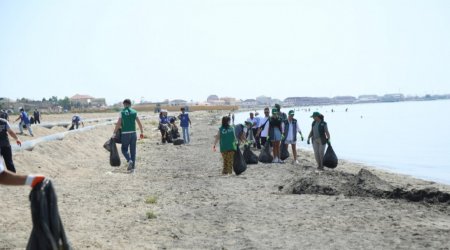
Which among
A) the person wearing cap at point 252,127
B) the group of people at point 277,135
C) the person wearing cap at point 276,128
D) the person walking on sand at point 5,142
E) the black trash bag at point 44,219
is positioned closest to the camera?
the black trash bag at point 44,219

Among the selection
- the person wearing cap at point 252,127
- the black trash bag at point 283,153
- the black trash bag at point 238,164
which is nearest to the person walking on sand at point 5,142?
the black trash bag at point 238,164

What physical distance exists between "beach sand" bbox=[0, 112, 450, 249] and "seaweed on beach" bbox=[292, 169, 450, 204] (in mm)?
21

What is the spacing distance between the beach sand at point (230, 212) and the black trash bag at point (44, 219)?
1.86 metres

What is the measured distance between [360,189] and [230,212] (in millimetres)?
3207

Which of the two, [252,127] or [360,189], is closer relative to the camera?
[360,189]

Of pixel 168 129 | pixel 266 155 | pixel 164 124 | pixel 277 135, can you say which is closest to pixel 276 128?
pixel 277 135

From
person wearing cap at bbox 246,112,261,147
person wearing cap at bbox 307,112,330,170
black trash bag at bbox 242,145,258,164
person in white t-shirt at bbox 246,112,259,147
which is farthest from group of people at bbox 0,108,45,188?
person in white t-shirt at bbox 246,112,259,147

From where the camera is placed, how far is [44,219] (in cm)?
429

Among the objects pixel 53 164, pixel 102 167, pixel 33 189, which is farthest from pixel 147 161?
pixel 33 189

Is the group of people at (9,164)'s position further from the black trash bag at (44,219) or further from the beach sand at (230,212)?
the beach sand at (230,212)

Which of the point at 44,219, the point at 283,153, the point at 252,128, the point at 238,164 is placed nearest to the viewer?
the point at 44,219

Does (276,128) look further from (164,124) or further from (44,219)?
(44,219)

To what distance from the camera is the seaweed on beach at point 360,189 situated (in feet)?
30.5

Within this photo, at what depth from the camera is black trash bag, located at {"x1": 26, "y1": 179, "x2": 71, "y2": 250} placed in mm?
4258
